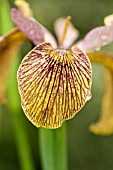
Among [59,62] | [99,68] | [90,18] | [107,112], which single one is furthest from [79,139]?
[59,62]

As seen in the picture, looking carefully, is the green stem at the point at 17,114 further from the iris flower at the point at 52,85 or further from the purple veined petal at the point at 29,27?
the iris flower at the point at 52,85

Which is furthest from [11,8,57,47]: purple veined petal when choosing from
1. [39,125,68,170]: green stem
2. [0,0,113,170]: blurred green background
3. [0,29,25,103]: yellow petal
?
[0,0,113,170]: blurred green background

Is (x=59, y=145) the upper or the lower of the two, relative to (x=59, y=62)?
lower

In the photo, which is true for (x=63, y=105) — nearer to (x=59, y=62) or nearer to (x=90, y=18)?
(x=59, y=62)

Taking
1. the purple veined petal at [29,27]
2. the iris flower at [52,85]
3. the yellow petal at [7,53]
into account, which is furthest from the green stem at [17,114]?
the iris flower at [52,85]

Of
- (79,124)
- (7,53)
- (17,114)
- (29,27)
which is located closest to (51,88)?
(29,27)

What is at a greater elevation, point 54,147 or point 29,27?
point 29,27

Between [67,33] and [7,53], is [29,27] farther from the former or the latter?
[67,33]
